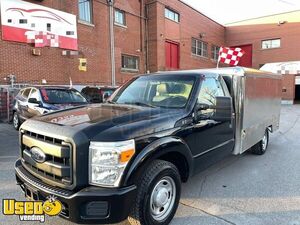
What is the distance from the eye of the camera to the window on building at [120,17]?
56.3ft

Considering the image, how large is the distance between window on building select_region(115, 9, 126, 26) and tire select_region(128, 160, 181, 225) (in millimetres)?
15577

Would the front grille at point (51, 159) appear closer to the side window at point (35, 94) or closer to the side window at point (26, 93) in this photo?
the side window at point (35, 94)

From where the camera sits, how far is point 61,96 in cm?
814

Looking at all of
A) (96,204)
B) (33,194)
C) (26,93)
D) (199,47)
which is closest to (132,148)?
(96,204)

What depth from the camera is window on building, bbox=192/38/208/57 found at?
24108mm

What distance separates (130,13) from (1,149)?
45.7 ft

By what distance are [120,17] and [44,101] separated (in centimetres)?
1161

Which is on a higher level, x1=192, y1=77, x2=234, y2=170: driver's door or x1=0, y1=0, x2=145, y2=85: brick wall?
x1=0, y1=0, x2=145, y2=85: brick wall

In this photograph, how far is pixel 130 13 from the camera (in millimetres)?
18031

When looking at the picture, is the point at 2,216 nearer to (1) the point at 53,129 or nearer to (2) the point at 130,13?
(1) the point at 53,129

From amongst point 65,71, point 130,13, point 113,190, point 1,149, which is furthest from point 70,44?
point 113,190

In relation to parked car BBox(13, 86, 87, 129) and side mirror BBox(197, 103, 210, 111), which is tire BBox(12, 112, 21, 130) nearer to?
parked car BBox(13, 86, 87, 129)

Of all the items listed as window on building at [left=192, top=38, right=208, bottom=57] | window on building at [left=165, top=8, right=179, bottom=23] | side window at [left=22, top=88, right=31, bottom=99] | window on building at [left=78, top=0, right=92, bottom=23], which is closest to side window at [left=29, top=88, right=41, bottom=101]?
side window at [left=22, top=88, right=31, bottom=99]

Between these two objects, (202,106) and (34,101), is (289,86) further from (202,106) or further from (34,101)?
(202,106)
